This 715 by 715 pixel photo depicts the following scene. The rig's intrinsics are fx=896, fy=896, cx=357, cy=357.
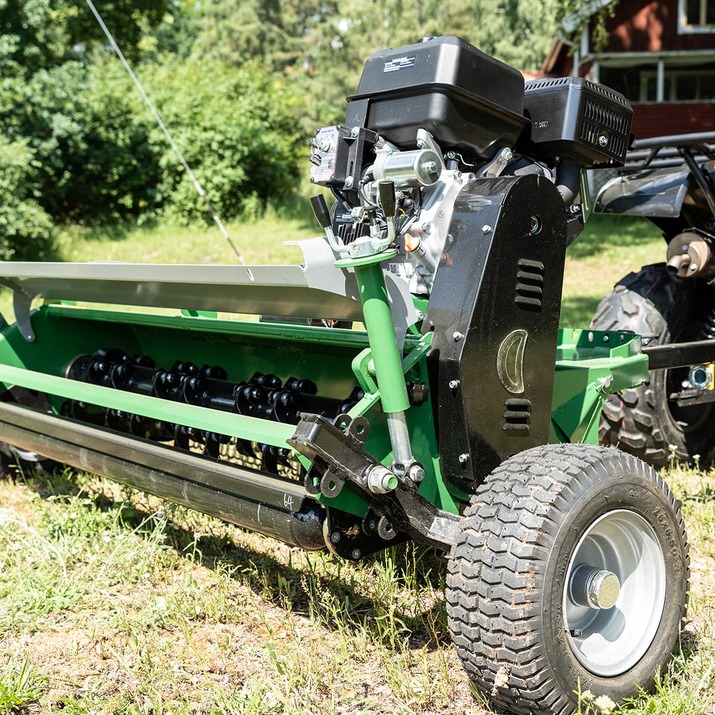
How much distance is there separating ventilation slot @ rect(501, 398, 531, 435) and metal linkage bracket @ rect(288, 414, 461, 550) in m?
0.31

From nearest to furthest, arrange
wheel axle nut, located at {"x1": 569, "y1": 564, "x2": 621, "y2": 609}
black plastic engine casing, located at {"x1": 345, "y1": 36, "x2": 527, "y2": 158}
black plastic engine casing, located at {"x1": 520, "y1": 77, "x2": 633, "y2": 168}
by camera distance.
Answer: wheel axle nut, located at {"x1": 569, "y1": 564, "x2": 621, "y2": 609} → black plastic engine casing, located at {"x1": 345, "y1": 36, "x2": 527, "y2": 158} → black plastic engine casing, located at {"x1": 520, "y1": 77, "x2": 633, "y2": 168}

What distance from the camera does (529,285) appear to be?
2457mm

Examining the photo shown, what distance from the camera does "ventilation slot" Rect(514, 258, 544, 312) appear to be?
2426mm

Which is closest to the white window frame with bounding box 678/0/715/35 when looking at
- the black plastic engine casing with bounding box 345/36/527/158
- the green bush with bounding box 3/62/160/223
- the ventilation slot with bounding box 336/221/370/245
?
the green bush with bounding box 3/62/160/223

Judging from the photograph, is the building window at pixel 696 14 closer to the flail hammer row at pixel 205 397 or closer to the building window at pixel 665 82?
the building window at pixel 665 82

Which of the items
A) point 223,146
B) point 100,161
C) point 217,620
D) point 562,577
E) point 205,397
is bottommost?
point 217,620

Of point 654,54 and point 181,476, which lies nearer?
point 181,476

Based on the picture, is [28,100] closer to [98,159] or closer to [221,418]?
[98,159]

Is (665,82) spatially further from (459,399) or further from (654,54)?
(459,399)

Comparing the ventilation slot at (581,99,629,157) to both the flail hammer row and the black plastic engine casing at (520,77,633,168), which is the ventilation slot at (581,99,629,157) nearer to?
the black plastic engine casing at (520,77,633,168)

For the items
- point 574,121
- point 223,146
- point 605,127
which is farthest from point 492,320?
point 223,146

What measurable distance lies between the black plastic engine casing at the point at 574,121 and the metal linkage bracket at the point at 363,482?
53.3 inches

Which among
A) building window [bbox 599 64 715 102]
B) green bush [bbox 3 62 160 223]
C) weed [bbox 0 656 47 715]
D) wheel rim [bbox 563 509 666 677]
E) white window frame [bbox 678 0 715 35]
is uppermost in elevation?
white window frame [bbox 678 0 715 35]

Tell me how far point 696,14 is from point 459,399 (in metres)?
24.3
